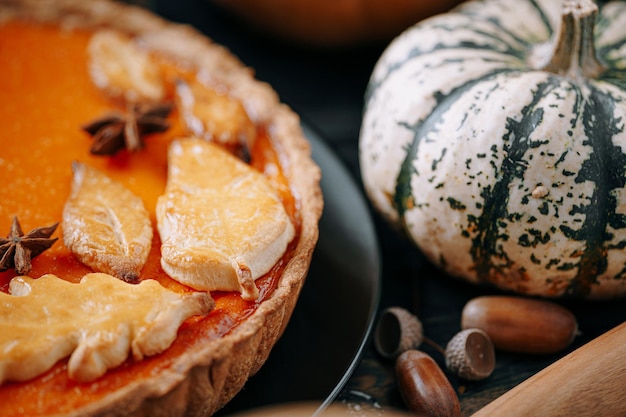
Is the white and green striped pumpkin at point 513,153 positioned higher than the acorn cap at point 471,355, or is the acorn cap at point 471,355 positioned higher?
the white and green striped pumpkin at point 513,153

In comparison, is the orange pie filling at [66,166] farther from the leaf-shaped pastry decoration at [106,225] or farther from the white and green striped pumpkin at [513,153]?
the white and green striped pumpkin at [513,153]

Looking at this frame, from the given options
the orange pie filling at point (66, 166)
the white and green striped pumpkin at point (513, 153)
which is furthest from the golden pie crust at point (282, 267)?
the white and green striped pumpkin at point (513, 153)

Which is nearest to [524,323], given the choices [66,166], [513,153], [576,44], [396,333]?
[396,333]

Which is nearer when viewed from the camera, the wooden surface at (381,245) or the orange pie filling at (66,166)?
the orange pie filling at (66,166)

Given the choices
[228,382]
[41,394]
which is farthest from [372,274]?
[41,394]

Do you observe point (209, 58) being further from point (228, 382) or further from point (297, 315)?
point (228, 382)

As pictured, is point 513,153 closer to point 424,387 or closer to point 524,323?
point 524,323
